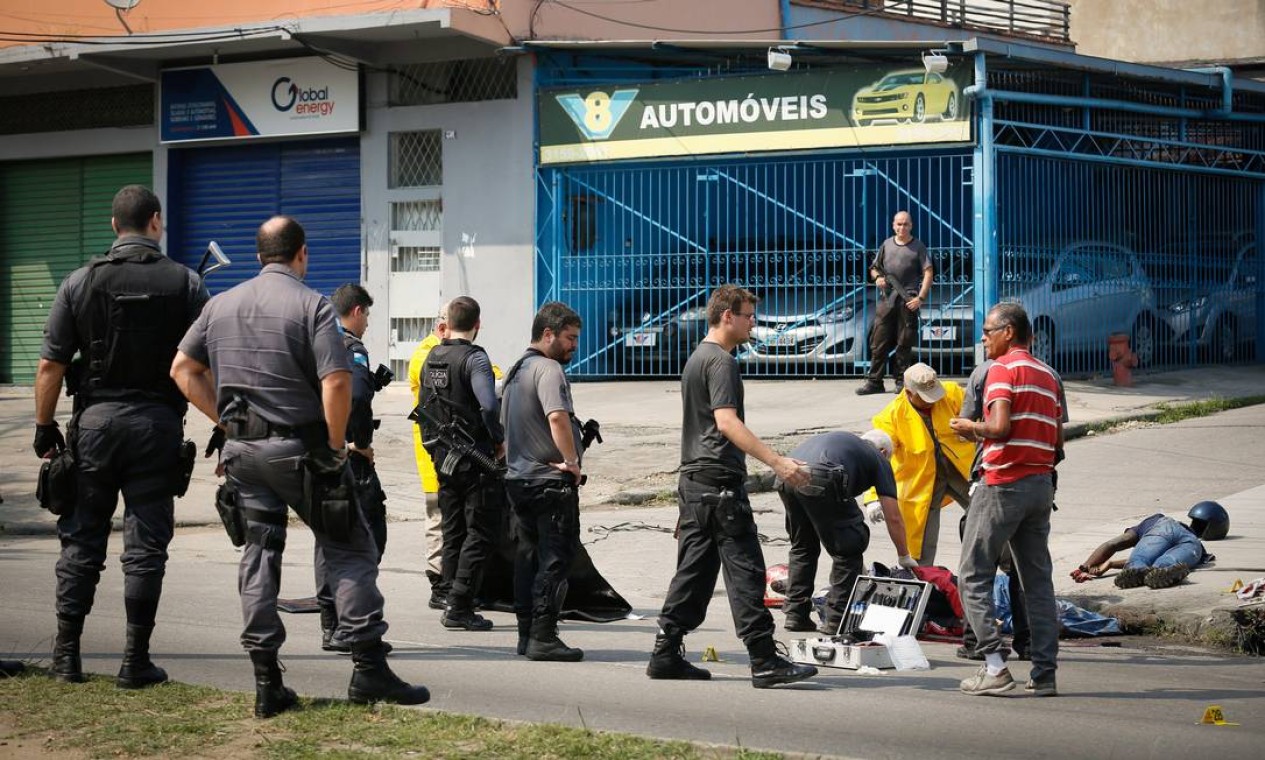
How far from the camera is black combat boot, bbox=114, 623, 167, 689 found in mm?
6750

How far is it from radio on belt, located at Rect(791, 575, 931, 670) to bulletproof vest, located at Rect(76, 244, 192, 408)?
10.8 feet

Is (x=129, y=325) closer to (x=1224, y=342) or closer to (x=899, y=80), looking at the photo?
(x=899, y=80)

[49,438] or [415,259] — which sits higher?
[415,259]

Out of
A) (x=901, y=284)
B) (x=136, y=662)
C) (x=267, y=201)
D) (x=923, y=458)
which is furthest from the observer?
(x=267, y=201)

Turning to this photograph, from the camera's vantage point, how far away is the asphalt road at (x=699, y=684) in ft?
20.0

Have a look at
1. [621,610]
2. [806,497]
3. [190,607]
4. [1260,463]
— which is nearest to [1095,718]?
[806,497]

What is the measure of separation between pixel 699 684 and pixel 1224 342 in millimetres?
16670

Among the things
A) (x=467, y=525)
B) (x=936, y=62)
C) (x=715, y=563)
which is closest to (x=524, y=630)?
(x=467, y=525)

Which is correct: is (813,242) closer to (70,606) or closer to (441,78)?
(441,78)

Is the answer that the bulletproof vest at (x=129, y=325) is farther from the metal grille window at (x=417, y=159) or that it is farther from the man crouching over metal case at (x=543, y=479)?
the metal grille window at (x=417, y=159)

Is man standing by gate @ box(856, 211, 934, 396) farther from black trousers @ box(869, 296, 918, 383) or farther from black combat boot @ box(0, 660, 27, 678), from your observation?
black combat boot @ box(0, 660, 27, 678)

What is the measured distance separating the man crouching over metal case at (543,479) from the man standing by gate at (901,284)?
29.5 ft

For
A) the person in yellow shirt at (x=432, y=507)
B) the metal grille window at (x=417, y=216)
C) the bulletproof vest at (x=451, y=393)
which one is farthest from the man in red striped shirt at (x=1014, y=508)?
the metal grille window at (x=417, y=216)

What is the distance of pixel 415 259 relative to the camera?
72.6ft
